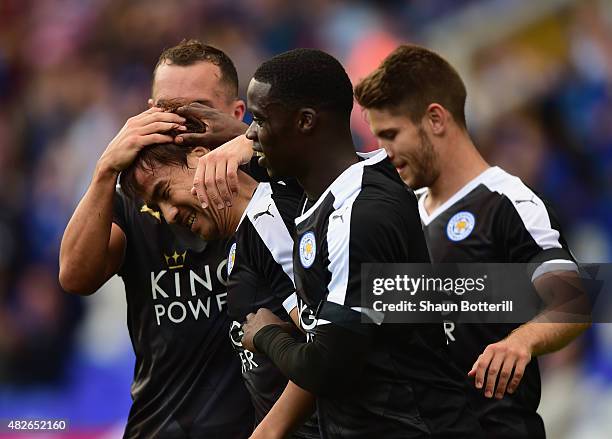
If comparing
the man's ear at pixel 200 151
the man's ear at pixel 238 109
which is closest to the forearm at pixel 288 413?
the man's ear at pixel 200 151

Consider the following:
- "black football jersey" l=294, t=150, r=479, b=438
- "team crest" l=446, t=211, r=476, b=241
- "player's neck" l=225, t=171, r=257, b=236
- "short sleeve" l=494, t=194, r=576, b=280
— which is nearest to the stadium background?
"team crest" l=446, t=211, r=476, b=241

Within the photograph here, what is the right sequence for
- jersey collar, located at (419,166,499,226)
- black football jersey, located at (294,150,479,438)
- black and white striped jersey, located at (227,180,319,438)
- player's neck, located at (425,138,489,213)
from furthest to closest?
player's neck, located at (425,138,489,213), jersey collar, located at (419,166,499,226), black and white striped jersey, located at (227,180,319,438), black football jersey, located at (294,150,479,438)

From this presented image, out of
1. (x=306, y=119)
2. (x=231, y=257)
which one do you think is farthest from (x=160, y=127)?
(x=306, y=119)

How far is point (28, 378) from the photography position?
6.36m

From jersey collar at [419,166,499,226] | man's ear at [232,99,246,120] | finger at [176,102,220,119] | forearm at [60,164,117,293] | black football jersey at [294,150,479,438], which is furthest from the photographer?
jersey collar at [419,166,499,226]

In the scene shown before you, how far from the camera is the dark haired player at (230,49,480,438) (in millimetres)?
2262

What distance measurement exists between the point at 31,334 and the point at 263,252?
4.26 meters

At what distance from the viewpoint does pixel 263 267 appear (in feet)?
8.87

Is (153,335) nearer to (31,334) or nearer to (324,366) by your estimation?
(324,366)

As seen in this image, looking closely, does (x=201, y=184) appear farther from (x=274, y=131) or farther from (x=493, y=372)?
(x=493, y=372)

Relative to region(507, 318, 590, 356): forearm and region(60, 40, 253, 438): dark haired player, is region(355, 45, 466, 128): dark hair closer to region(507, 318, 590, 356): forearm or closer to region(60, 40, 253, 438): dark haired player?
region(60, 40, 253, 438): dark haired player

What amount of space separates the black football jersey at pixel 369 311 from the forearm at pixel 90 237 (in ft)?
3.13

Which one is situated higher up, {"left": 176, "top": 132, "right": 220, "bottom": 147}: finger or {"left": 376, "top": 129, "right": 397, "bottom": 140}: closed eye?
{"left": 376, "top": 129, "right": 397, "bottom": 140}: closed eye

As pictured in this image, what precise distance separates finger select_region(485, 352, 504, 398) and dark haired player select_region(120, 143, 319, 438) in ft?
1.58
